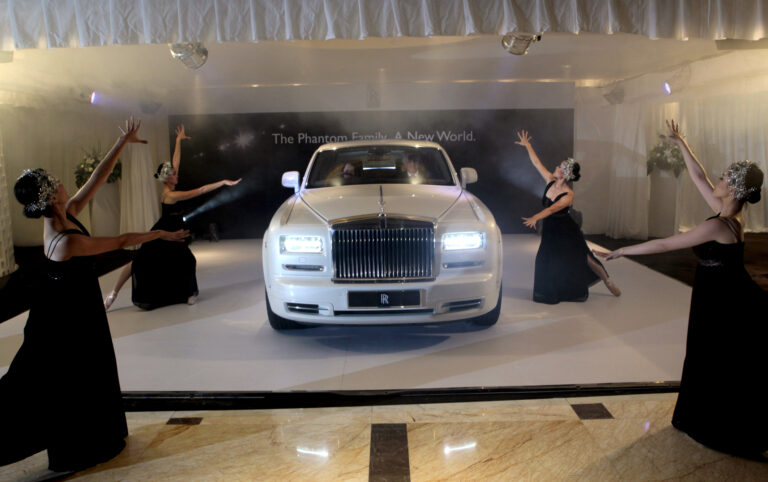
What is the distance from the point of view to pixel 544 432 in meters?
3.27

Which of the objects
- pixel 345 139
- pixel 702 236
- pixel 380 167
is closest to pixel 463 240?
pixel 380 167

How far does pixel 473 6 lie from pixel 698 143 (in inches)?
425

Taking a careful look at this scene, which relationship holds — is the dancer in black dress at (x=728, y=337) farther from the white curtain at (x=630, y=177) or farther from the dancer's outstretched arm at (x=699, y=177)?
the white curtain at (x=630, y=177)

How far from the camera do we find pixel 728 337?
3.03 meters

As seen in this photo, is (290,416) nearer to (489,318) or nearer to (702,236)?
(489,318)

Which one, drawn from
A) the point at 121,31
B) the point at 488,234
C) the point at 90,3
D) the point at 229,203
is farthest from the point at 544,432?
the point at 229,203

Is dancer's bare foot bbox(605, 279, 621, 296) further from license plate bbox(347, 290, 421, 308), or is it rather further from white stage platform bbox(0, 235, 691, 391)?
license plate bbox(347, 290, 421, 308)

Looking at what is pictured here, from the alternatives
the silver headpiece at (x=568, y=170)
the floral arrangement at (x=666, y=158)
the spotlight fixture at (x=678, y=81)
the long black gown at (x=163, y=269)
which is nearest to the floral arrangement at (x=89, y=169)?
the long black gown at (x=163, y=269)

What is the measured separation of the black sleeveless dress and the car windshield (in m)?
1.24

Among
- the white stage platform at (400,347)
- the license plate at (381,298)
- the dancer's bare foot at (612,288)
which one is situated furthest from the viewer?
the dancer's bare foot at (612,288)

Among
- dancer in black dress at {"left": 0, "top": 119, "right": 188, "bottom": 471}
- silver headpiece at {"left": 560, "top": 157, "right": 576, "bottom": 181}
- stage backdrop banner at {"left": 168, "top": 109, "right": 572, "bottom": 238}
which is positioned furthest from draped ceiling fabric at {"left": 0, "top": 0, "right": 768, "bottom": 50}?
stage backdrop banner at {"left": 168, "top": 109, "right": 572, "bottom": 238}

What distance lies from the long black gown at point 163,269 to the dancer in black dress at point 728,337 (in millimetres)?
5014

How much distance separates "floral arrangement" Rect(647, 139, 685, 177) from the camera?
1122cm

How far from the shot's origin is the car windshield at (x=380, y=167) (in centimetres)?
570
